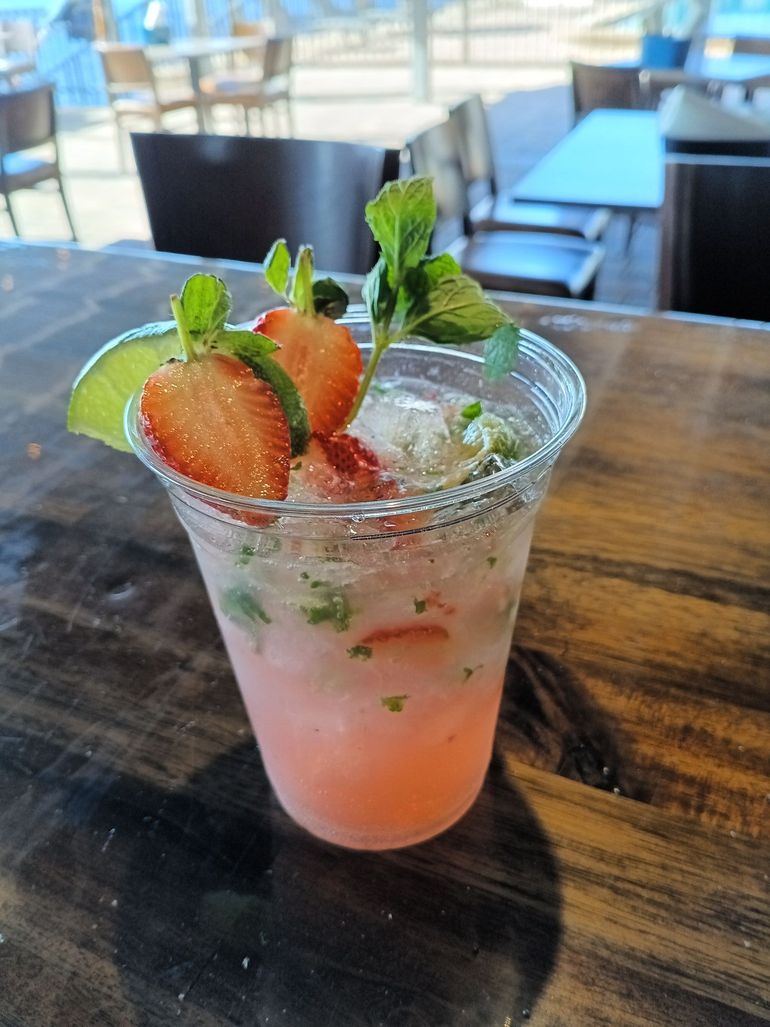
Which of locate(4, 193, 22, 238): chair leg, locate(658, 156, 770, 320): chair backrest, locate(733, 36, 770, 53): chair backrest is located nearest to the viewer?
locate(658, 156, 770, 320): chair backrest

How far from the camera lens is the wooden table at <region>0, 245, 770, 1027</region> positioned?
477 millimetres

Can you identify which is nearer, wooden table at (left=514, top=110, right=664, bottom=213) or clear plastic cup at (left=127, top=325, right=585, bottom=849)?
clear plastic cup at (left=127, top=325, right=585, bottom=849)

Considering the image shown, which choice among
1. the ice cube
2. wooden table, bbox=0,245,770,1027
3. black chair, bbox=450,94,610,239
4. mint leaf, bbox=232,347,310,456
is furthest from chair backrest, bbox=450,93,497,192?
mint leaf, bbox=232,347,310,456

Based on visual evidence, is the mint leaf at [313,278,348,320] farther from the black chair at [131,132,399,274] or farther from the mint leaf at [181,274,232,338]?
the black chair at [131,132,399,274]

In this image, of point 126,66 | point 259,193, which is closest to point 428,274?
point 259,193

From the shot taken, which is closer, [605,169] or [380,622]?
[380,622]

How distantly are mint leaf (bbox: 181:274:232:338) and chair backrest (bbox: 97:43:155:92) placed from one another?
5955mm

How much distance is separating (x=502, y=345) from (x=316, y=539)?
21cm

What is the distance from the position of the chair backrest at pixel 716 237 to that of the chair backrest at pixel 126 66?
16.5 feet

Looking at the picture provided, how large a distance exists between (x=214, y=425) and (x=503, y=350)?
211 millimetres

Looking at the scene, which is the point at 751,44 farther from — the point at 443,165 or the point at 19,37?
the point at 19,37

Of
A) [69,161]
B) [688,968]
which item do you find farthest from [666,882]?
[69,161]

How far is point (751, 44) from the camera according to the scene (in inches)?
187

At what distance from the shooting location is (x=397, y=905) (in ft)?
1.69
